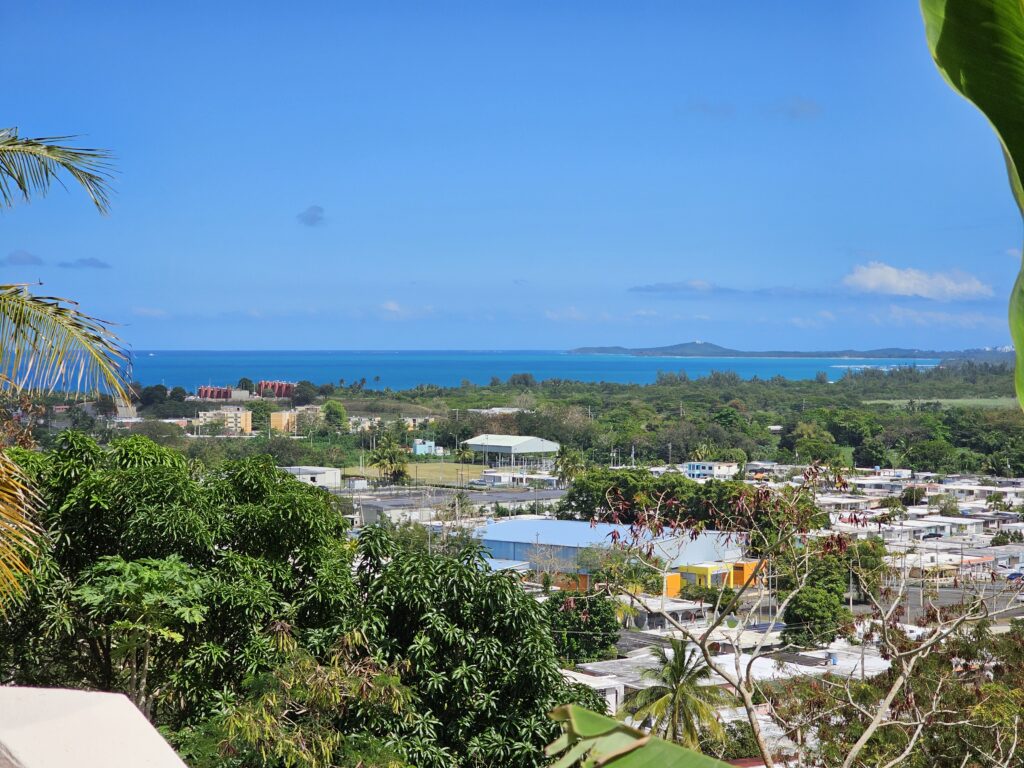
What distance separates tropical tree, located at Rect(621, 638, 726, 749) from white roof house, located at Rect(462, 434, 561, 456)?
44.6 m

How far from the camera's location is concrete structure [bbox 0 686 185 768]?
76.9 inches

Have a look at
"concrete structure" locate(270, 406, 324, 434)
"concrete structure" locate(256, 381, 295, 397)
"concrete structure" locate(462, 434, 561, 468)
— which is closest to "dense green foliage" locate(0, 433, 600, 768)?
"concrete structure" locate(462, 434, 561, 468)

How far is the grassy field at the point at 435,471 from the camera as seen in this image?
47.4 m

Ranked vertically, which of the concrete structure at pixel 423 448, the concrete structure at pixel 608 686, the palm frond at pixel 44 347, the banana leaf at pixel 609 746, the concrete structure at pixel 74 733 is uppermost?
the palm frond at pixel 44 347

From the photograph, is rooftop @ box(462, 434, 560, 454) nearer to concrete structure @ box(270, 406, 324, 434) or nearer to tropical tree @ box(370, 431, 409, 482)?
concrete structure @ box(270, 406, 324, 434)

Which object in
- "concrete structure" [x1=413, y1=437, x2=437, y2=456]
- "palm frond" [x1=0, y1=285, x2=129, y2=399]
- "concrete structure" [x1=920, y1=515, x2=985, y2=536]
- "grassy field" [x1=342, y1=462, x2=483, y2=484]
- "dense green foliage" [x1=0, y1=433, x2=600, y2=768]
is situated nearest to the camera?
"palm frond" [x1=0, y1=285, x2=129, y2=399]

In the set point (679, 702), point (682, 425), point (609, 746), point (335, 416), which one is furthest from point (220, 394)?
point (609, 746)

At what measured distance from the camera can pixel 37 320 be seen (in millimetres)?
3113

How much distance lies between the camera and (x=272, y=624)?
18.1 ft

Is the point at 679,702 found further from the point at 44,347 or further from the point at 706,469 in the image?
the point at 706,469

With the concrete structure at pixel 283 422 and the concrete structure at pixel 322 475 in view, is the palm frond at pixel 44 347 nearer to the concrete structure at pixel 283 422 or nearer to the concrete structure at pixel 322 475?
the concrete structure at pixel 322 475

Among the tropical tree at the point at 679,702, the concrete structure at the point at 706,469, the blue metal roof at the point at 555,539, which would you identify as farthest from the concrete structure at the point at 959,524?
the tropical tree at the point at 679,702

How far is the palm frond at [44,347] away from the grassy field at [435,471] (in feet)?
143

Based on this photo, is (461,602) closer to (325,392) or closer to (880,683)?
(880,683)
